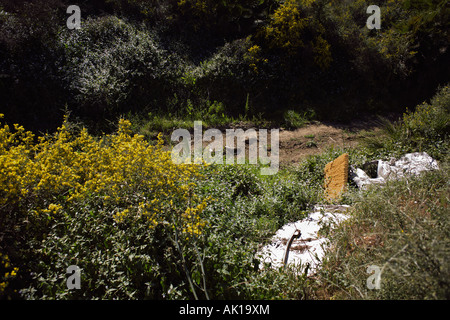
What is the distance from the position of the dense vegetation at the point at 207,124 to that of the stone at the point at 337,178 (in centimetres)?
16

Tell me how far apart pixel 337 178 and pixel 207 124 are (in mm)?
3531

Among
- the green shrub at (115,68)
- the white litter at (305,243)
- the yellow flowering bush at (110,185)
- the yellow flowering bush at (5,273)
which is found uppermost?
the green shrub at (115,68)

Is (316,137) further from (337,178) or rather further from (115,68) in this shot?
(115,68)

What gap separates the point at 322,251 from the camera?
280cm

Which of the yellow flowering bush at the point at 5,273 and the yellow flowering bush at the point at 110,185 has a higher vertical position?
the yellow flowering bush at the point at 110,185

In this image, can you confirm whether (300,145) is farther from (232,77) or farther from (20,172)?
(20,172)

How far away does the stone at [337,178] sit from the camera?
4.04m

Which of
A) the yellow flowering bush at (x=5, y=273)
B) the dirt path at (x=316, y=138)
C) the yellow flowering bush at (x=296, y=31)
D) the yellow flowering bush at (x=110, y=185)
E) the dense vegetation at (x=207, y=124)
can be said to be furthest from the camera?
the yellow flowering bush at (x=296, y=31)

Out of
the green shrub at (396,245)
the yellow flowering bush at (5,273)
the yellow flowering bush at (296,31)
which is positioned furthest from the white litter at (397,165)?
the yellow flowering bush at (5,273)

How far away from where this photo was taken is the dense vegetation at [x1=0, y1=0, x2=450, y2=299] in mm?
2322

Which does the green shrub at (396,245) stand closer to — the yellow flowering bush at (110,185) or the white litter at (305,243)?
the white litter at (305,243)

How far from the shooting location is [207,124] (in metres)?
6.80

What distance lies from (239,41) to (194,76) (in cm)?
169
